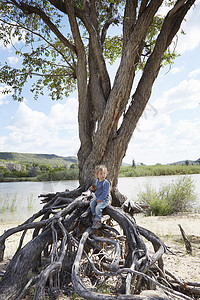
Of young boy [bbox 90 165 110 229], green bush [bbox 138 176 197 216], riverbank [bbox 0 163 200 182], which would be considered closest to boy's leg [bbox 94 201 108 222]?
young boy [bbox 90 165 110 229]

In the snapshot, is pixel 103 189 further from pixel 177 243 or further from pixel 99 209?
pixel 177 243

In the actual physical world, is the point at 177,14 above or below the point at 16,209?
above

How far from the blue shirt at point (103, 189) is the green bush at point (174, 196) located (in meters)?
6.56

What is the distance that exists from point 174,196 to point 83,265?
742 centimetres

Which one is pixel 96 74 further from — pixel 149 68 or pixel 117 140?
pixel 117 140

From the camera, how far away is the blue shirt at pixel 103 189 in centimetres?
319

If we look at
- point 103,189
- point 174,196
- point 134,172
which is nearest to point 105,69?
point 103,189

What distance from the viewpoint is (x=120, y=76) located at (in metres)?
4.19

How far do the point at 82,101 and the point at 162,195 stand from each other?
6.56 meters

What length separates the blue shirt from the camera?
10.5ft

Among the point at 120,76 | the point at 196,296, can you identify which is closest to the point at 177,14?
the point at 120,76

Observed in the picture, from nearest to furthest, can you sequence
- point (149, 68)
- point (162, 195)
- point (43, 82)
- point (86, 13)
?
point (149, 68) < point (86, 13) < point (43, 82) < point (162, 195)

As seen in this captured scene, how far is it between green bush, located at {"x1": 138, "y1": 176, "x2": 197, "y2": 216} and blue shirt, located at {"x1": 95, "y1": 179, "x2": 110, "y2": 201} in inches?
258

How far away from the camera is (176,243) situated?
5449 millimetres
